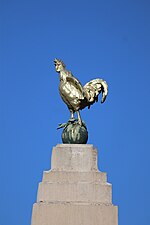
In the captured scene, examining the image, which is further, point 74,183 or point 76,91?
point 76,91

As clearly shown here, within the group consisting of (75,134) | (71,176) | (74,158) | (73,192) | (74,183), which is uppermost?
(75,134)

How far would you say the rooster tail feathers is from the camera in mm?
15117

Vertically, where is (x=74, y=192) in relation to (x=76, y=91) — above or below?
below

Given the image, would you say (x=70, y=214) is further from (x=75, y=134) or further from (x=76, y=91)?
(x=76, y=91)

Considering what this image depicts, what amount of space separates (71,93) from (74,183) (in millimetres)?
3085

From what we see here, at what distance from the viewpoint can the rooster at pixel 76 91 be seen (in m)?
14.9

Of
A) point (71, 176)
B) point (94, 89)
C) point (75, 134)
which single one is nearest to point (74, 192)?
point (71, 176)

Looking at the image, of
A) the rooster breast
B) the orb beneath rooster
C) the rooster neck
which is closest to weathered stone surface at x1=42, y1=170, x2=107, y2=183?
the orb beneath rooster

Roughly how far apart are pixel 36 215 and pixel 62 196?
0.99 meters

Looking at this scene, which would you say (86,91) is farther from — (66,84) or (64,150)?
(64,150)

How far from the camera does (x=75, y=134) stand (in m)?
14.6

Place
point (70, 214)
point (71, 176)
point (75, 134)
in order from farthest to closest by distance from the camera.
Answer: point (75, 134) → point (71, 176) → point (70, 214)

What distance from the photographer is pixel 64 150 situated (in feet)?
47.0

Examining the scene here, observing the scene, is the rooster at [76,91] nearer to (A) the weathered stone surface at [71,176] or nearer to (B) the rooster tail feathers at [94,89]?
(B) the rooster tail feathers at [94,89]
